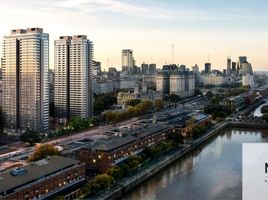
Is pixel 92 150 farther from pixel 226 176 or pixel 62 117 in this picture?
pixel 62 117

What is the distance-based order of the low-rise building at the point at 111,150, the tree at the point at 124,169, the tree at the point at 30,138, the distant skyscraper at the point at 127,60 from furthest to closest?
the distant skyscraper at the point at 127,60
the tree at the point at 30,138
the low-rise building at the point at 111,150
the tree at the point at 124,169

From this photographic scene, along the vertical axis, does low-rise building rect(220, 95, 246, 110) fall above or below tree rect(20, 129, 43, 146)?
above

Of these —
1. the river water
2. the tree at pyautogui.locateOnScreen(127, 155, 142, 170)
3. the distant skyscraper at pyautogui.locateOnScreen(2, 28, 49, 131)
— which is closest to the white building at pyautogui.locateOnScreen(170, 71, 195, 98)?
the distant skyscraper at pyautogui.locateOnScreen(2, 28, 49, 131)

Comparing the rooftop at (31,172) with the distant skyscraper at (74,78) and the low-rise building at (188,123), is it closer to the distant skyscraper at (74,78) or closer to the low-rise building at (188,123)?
the low-rise building at (188,123)

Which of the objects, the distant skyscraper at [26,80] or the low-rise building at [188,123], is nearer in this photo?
the low-rise building at [188,123]

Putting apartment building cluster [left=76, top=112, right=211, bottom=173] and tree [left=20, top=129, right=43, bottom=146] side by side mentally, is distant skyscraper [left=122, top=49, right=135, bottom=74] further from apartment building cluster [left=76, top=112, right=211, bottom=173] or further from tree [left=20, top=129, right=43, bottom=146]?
tree [left=20, top=129, right=43, bottom=146]

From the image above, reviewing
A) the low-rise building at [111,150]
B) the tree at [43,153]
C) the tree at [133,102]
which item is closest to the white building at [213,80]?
the tree at [133,102]

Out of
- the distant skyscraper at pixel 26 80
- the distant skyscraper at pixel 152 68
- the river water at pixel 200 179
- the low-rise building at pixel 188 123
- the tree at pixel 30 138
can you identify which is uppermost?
the distant skyscraper at pixel 152 68
